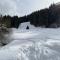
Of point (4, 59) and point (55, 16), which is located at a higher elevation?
point (55, 16)

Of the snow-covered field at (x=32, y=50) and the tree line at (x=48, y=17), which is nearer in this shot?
the snow-covered field at (x=32, y=50)

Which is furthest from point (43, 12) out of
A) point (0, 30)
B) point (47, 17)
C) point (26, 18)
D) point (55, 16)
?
point (0, 30)

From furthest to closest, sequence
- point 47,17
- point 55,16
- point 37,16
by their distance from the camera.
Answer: point 37,16, point 47,17, point 55,16

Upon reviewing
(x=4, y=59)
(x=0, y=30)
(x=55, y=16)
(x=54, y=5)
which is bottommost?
(x=4, y=59)

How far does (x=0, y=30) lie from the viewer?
10625 millimetres

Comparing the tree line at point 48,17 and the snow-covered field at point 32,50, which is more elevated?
the tree line at point 48,17

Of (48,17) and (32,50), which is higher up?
(48,17)

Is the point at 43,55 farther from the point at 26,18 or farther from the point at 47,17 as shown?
the point at 26,18

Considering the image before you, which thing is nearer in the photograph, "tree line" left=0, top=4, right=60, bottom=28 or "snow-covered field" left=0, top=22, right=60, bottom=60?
"snow-covered field" left=0, top=22, right=60, bottom=60

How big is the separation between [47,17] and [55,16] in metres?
4.10

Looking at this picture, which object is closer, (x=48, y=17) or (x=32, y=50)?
(x=32, y=50)

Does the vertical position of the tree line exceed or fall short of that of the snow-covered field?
it exceeds it

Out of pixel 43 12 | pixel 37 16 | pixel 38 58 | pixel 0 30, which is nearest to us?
pixel 38 58

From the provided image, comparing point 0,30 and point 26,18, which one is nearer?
point 0,30
